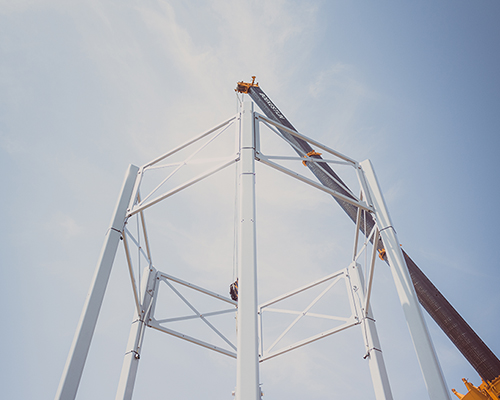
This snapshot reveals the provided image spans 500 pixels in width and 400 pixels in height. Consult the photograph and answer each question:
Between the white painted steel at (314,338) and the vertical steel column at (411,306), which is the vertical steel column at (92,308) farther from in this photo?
the white painted steel at (314,338)

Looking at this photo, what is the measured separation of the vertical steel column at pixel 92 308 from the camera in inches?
281

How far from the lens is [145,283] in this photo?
12.6m

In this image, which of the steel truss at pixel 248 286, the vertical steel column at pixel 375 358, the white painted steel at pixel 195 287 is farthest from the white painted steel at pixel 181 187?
the vertical steel column at pixel 375 358

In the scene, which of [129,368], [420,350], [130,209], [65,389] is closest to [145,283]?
[129,368]

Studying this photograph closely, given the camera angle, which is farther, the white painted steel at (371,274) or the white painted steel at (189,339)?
the white painted steel at (189,339)

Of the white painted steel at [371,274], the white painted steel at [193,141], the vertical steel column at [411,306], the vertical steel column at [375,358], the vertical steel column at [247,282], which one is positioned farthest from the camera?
the vertical steel column at [375,358]

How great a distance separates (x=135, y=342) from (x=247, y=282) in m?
6.30

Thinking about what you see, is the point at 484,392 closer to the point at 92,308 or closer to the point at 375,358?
the point at 375,358

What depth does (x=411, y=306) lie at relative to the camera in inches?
321

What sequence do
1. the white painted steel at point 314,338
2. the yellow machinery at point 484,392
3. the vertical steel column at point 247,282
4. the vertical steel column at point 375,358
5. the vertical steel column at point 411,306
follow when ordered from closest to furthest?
the vertical steel column at point 247,282 < the vertical steel column at point 411,306 < the vertical steel column at point 375,358 < the white painted steel at point 314,338 < the yellow machinery at point 484,392

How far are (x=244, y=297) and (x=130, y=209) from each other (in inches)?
196

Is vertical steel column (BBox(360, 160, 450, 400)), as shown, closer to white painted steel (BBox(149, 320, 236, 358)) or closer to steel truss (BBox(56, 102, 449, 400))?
steel truss (BBox(56, 102, 449, 400))

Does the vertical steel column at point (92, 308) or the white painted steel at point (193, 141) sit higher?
the white painted steel at point (193, 141)

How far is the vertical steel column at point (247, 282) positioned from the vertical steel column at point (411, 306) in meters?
3.86
